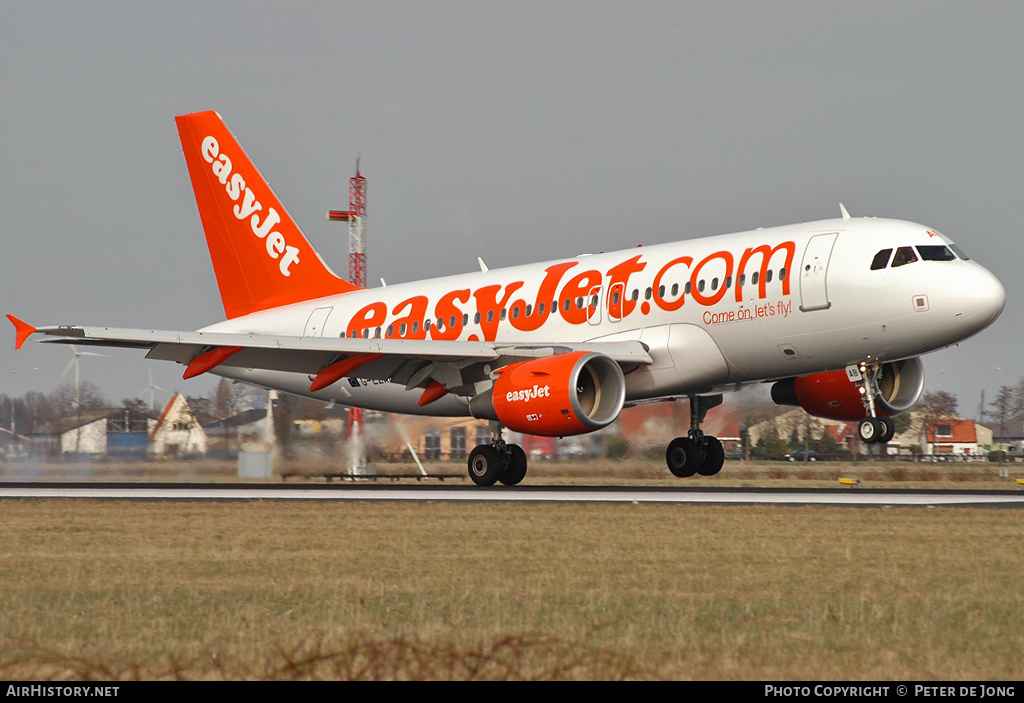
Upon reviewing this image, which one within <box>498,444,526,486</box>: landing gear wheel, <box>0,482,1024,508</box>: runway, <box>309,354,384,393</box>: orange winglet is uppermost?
<box>309,354,384,393</box>: orange winglet

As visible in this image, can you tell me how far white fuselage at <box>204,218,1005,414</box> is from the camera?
74.3ft

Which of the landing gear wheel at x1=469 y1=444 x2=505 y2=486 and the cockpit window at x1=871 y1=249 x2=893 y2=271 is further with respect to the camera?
the landing gear wheel at x1=469 y1=444 x2=505 y2=486

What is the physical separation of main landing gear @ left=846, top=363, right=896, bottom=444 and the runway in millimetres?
1114

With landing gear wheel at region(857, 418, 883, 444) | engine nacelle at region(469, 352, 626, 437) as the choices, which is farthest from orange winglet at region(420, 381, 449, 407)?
landing gear wheel at region(857, 418, 883, 444)

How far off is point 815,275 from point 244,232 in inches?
662

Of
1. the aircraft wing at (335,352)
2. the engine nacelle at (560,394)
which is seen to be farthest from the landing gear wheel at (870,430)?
the engine nacelle at (560,394)

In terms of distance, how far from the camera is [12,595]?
970 centimetres

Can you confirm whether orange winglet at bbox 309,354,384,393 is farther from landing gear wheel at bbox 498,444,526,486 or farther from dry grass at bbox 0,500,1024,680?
dry grass at bbox 0,500,1024,680

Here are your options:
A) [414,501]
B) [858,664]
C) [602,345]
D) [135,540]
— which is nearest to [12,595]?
[135,540]

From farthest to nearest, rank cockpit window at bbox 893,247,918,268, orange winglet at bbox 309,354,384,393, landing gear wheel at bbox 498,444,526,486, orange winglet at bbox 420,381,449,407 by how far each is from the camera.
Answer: orange winglet at bbox 420,381,449,407
landing gear wheel at bbox 498,444,526,486
orange winglet at bbox 309,354,384,393
cockpit window at bbox 893,247,918,268

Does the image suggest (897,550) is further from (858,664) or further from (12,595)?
(12,595)

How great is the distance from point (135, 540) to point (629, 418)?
18.3 m

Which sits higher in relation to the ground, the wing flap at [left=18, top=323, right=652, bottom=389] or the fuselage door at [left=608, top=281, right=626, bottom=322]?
the fuselage door at [left=608, top=281, right=626, bottom=322]

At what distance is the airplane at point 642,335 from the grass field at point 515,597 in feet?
22.6
